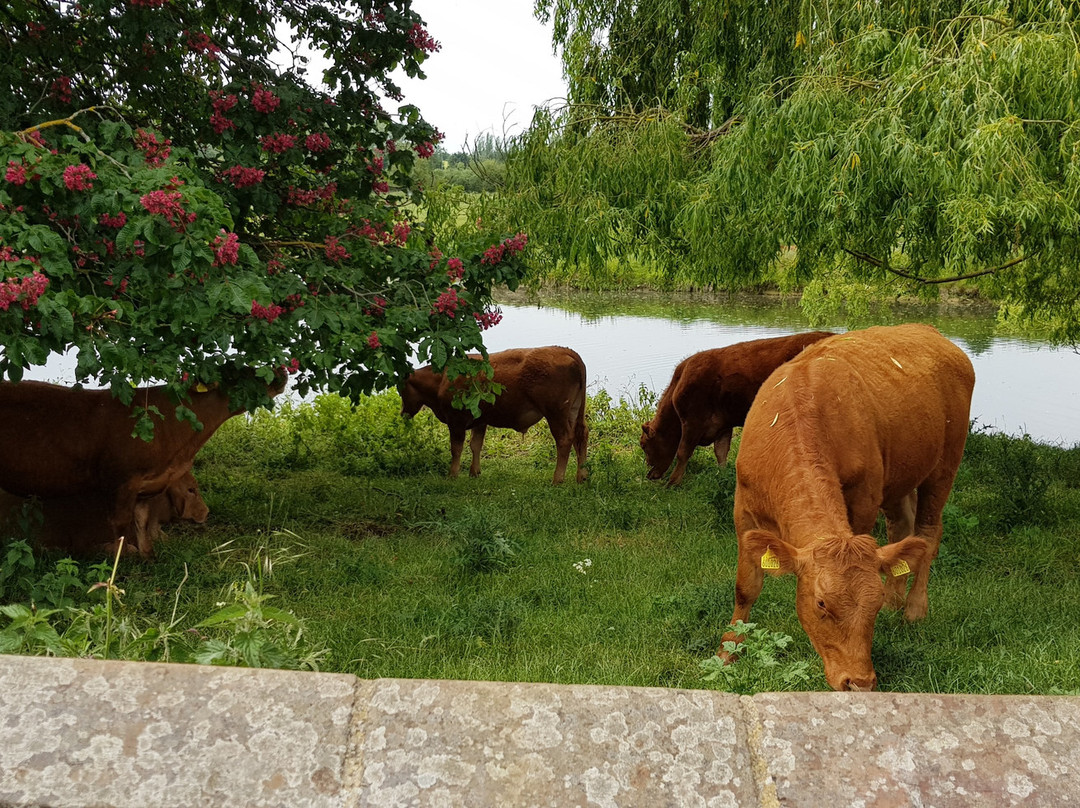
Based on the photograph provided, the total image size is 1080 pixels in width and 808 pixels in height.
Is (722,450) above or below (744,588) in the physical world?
below

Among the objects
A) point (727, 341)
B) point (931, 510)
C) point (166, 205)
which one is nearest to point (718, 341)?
point (727, 341)

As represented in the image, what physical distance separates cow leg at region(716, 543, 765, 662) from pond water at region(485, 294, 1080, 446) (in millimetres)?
10467

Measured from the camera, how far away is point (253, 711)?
1722 millimetres

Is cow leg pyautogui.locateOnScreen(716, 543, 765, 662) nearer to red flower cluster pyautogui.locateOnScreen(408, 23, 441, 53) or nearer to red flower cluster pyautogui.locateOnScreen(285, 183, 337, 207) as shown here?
red flower cluster pyautogui.locateOnScreen(285, 183, 337, 207)

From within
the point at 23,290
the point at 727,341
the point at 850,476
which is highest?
the point at 23,290

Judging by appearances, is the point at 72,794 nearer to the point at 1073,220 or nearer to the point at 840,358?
the point at 840,358

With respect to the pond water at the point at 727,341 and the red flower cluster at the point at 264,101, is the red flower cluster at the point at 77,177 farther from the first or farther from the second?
the pond water at the point at 727,341

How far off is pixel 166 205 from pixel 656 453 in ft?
24.1

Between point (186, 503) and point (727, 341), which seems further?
point (727, 341)

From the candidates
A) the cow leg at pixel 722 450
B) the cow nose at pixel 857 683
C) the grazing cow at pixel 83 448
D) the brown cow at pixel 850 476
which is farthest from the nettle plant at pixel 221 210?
the cow leg at pixel 722 450

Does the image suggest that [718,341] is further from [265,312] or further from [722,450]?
[265,312]

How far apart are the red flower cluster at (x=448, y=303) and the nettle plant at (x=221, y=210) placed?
0.06 ft

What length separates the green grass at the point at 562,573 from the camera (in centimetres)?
471

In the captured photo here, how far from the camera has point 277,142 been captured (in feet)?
21.2
